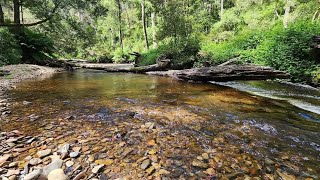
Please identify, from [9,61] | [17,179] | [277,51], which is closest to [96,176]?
[17,179]

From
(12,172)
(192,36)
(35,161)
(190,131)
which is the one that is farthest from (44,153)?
(192,36)

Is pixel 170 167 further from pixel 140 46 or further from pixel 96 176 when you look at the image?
pixel 140 46

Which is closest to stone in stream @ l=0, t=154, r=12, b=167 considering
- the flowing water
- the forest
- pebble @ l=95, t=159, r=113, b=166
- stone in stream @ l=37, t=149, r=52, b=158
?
the forest

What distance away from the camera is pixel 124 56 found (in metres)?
Answer: 28.3

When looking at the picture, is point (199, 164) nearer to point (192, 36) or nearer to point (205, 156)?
point (205, 156)

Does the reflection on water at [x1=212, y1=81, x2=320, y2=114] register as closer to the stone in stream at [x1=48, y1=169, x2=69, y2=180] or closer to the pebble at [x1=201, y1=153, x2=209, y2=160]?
the pebble at [x1=201, y1=153, x2=209, y2=160]

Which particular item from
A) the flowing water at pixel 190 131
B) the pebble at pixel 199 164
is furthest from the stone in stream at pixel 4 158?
the pebble at pixel 199 164

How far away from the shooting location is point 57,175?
7.01ft

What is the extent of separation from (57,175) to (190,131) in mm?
2091

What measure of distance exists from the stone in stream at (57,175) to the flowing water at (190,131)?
476mm

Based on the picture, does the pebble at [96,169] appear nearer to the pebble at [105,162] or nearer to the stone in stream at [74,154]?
the pebble at [105,162]

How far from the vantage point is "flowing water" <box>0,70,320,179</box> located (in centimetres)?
251

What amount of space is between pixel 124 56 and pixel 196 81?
20.1m

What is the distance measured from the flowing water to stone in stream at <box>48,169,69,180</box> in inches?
18.7
